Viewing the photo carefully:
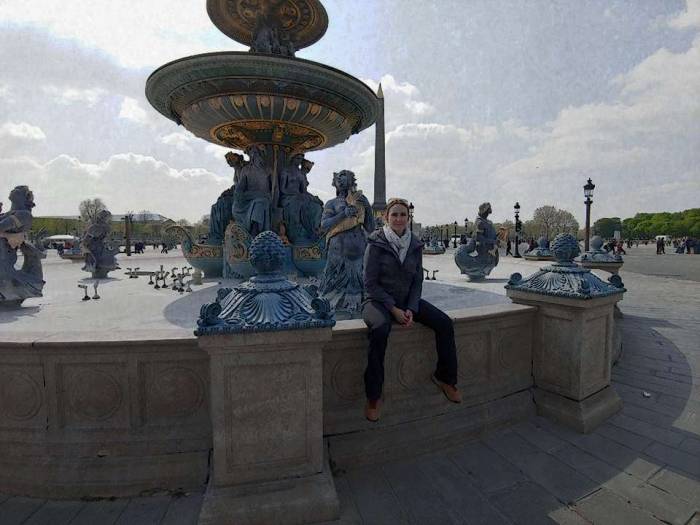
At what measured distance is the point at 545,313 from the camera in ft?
12.6

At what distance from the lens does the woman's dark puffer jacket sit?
10.2 feet

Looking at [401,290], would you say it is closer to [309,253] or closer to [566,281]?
[566,281]

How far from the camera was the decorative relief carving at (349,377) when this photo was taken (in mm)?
2930

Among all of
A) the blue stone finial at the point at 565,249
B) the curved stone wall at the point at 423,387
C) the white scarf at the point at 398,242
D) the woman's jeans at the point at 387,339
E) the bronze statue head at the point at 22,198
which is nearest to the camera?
the woman's jeans at the point at 387,339

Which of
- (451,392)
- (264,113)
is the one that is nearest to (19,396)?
(451,392)

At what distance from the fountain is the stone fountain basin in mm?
24

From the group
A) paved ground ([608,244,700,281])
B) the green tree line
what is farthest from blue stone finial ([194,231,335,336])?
the green tree line

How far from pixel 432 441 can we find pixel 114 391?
98.4 inches

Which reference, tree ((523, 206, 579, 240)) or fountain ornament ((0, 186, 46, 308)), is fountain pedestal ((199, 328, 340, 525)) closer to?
fountain ornament ((0, 186, 46, 308))

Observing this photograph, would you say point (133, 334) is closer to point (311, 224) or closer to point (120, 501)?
point (120, 501)

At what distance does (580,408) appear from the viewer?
3506 millimetres

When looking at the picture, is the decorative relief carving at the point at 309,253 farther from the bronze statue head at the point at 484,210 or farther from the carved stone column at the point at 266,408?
the carved stone column at the point at 266,408

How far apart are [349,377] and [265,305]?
102cm

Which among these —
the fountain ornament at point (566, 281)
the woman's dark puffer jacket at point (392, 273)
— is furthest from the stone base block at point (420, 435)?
the fountain ornament at point (566, 281)
